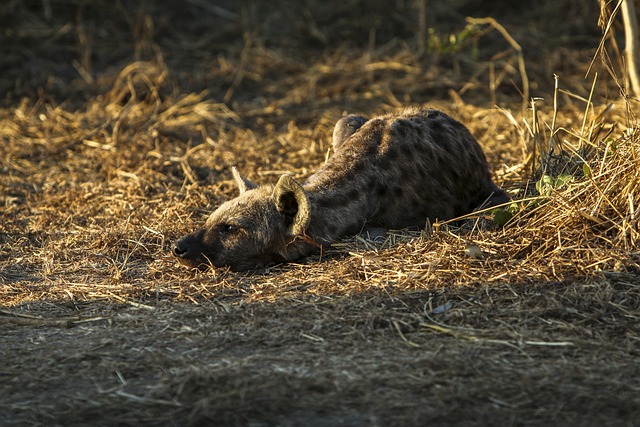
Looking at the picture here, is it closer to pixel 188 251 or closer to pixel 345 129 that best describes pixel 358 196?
pixel 345 129

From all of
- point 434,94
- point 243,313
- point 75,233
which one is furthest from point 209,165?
point 243,313

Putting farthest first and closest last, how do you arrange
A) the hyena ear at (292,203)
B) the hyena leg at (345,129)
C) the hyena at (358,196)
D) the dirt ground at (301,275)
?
1. the hyena leg at (345,129)
2. the hyena at (358,196)
3. the hyena ear at (292,203)
4. the dirt ground at (301,275)

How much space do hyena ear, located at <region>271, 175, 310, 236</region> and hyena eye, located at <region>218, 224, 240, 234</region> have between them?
272mm

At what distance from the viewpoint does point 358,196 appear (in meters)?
5.69

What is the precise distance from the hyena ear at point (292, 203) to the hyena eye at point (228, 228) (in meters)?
0.27

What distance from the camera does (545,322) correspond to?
14.1 ft

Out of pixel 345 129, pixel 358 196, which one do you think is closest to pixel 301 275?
pixel 358 196

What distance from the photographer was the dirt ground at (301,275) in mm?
3666

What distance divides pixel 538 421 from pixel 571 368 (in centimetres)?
46

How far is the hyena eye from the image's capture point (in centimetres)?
554

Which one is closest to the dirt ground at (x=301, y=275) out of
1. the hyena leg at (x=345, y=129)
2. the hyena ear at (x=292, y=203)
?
the hyena ear at (x=292, y=203)

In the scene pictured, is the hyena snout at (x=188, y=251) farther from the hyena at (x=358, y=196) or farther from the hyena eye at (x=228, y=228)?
the hyena eye at (x=228, y=228)

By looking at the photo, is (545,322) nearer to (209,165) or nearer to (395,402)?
(395,402)

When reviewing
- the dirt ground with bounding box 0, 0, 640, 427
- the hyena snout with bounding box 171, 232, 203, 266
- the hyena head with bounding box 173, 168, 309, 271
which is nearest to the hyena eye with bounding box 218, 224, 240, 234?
the hyena head with bounding box 173, 168, 309, 271
